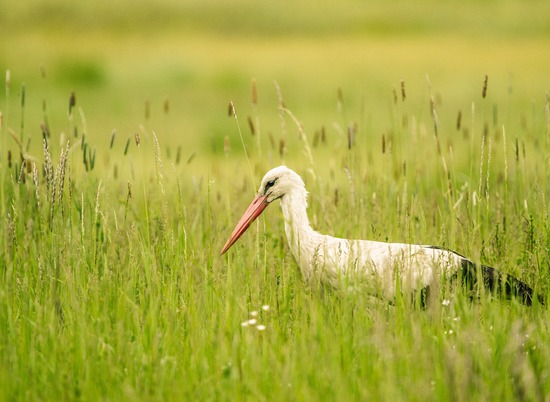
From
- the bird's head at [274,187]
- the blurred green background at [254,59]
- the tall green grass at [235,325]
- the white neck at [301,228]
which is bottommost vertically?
the tall green grass at [235,325]

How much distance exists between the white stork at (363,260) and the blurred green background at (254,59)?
5.04m

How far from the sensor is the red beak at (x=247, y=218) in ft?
16.5

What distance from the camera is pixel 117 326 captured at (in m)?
3.76

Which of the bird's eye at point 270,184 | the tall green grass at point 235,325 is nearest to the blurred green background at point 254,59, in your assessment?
the bird's eye at point 270,184

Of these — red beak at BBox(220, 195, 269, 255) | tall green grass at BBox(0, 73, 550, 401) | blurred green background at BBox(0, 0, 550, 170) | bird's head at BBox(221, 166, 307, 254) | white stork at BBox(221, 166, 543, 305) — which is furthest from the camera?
blurred green background at BBox(0, 0, 550, 170)

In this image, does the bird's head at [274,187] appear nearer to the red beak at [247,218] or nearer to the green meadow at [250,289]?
the red beak at [247,218]

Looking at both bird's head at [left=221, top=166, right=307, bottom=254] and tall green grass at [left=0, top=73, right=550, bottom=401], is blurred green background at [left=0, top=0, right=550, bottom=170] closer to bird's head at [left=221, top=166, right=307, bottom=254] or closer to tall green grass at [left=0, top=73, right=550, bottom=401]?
bird's head at [left=221, top=166, right=307, bottom=254]

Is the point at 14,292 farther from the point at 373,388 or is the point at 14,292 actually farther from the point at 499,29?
the point at 499,29

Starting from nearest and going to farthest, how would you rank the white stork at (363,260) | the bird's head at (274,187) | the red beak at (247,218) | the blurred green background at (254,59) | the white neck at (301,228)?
the white stork at (363,260)
the red beak at (247,218)
the white neck at (301,228)
the bird's head at (274,187)
the blurred green background at (254,59)

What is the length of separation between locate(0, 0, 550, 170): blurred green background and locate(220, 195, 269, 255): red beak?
5062 mm

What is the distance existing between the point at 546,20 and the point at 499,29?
91 centimetres

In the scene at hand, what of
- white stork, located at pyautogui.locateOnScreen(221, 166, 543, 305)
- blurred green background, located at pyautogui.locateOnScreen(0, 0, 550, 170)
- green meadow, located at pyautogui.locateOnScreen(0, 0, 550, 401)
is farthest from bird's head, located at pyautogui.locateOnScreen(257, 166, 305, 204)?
blurred green background, located at pyautogui.locateOnScreen(0, 0, 550, 170)

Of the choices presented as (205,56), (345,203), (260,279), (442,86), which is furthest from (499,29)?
(260,279)

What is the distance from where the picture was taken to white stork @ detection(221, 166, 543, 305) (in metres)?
4.35
